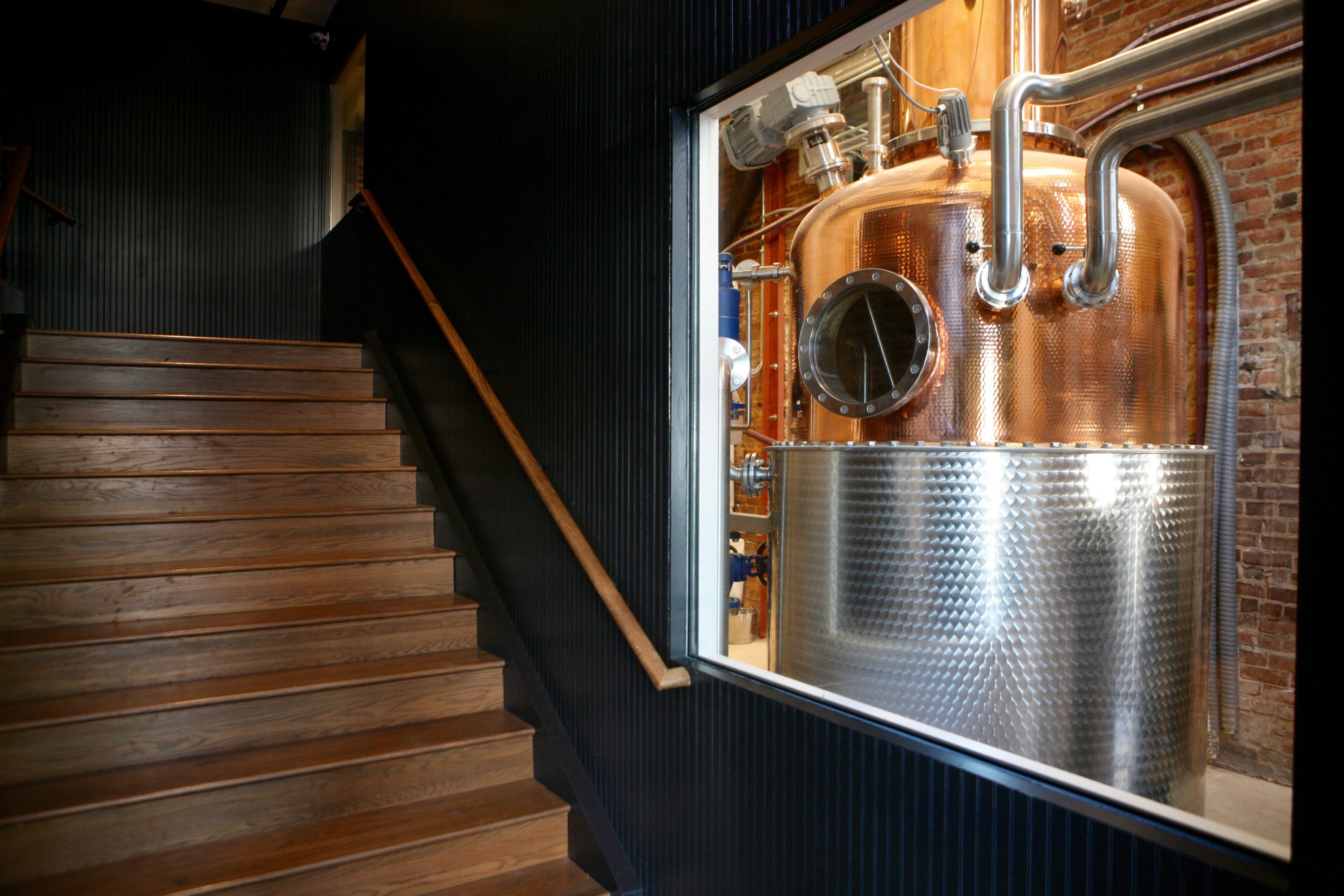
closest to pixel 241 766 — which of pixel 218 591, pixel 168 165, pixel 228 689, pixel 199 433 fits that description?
pixel 228 689

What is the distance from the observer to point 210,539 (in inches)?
124

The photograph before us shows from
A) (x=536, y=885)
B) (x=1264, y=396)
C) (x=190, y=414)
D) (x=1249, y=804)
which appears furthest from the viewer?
(x=190, y=414)

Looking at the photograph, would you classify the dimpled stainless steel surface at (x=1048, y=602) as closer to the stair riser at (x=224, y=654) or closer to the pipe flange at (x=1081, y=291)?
the pipe flange at (x=1081, y=291)

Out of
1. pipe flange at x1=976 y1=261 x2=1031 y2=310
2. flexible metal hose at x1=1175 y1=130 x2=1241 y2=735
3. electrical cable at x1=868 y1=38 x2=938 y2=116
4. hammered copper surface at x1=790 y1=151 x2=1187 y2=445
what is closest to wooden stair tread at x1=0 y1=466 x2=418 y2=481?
hammered copper surface at x1=790 y1=151 x2=1187 y2=445

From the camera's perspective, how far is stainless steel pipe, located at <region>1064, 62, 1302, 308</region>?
1434mm

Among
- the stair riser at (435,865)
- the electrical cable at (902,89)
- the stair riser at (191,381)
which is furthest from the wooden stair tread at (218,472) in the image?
the electrical cable at (902,89)

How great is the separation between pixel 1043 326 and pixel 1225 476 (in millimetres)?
Answer: 661

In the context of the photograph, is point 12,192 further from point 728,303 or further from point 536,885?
point 536,885

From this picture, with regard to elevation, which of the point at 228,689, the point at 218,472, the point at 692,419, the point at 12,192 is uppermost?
the point at 12,192

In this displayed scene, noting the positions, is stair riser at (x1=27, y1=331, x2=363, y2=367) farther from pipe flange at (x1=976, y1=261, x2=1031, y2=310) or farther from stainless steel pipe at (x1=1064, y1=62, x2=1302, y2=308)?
stainless steel pipe at (x1=1064, y1=62, x2=1302, y2=308)

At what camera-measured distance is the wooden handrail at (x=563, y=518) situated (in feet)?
7.01

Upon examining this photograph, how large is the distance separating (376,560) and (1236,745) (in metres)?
2.59

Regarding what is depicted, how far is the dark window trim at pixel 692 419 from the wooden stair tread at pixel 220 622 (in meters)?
1.19

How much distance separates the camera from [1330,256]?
39.7 inches
